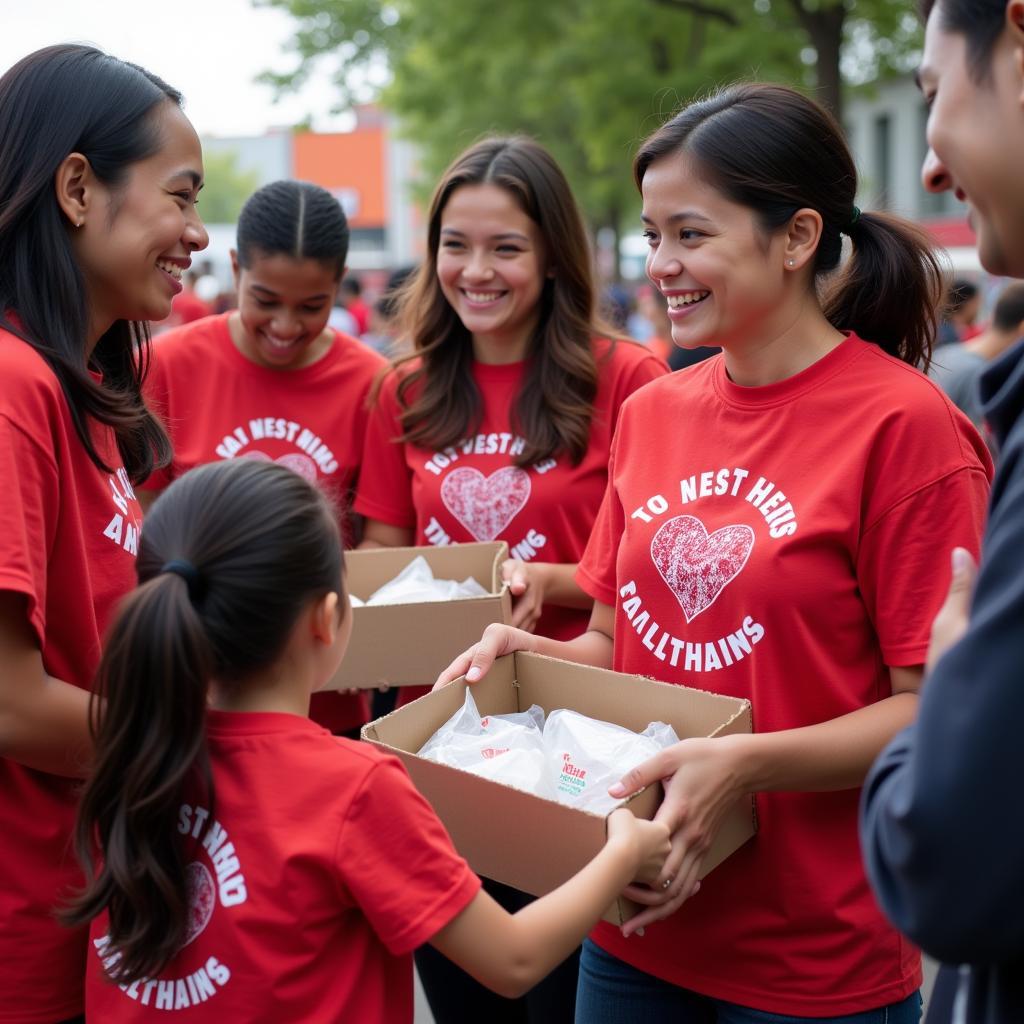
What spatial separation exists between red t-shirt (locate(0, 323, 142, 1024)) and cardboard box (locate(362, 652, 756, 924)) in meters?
0.53

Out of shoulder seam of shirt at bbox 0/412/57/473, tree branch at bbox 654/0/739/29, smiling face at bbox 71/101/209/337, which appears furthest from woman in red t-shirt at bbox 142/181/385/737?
tree branch at bbox 654/0/739/29

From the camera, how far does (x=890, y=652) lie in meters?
1.99

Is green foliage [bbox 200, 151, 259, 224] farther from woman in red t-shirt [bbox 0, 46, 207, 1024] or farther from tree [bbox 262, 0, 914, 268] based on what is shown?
woman in red t-shirt [bbox 0, 46, 207, 1024]

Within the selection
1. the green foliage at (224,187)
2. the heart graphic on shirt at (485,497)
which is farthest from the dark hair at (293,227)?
the green foliage at (224,187)

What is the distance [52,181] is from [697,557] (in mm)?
1317

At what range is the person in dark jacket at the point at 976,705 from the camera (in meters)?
1.16

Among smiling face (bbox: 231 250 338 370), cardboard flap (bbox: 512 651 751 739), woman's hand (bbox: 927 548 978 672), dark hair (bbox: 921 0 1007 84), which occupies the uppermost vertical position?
dark hair (bbox: 921 0 1007 84)

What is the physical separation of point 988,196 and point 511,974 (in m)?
1.22

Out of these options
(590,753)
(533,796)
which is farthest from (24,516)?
(590,753)

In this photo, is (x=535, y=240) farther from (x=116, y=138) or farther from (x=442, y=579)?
(x=116, y=138)

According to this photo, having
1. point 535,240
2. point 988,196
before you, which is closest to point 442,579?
point 535,240

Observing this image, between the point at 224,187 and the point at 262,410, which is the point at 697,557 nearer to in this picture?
the point at 262,410

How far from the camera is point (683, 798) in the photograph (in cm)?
190

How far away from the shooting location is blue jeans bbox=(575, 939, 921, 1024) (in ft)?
6.84
